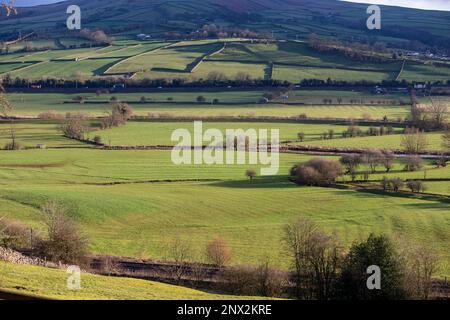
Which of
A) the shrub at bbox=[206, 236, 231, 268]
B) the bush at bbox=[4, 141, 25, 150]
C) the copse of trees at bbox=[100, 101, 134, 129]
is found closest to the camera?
the shrub at bbox=[206, 236, 231, 268]

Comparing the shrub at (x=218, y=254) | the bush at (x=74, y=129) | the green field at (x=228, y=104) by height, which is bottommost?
the shrub at (x=218, y=254)

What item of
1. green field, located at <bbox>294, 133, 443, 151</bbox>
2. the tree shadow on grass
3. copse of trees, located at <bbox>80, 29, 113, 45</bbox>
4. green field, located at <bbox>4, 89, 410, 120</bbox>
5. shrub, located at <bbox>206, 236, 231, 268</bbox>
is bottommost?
shrub, located at <bbox>206, 236, 231, 268</bbox>

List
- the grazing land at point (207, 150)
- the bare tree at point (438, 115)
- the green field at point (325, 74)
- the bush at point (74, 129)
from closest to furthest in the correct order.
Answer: the grazing land at point (207, 150) < the bush at point (74, 129) < the bare tree at point (438, 115) < the green field at point (325, 74)

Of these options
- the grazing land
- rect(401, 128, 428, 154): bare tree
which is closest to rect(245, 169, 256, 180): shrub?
the grazing land

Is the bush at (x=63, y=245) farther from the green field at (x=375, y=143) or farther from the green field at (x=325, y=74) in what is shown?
the green field at (x=325, y=74)

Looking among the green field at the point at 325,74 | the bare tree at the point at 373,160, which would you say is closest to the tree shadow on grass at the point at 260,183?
the bare tree at the point at 373,160

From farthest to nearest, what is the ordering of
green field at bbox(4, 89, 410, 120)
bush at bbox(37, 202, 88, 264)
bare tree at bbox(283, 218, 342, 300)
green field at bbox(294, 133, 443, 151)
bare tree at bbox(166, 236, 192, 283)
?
green field at bbox(4, 89, 410, 120), green field at bbox(294, 133, 443, 151), bare tree at bbox(166, 236, 192, 283), bush at bbox(37, 202, 88, 264), bare tree at bbox(283, 218, 342, 300)

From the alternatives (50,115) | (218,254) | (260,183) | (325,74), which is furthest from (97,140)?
(325,74)

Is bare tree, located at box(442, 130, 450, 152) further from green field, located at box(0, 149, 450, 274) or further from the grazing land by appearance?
green field, located at box(0, 149, 450, 274)

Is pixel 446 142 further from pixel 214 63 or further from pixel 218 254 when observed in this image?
pixel 214 63
